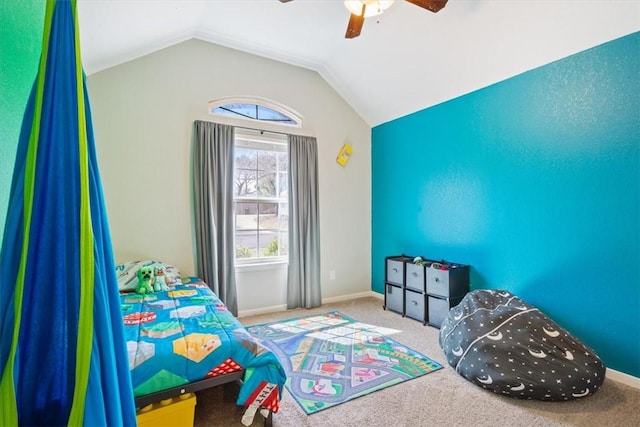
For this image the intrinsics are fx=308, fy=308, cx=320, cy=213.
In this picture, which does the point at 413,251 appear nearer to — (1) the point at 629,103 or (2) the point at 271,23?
(1) the point at 629,103

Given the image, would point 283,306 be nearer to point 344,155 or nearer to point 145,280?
point 145,280

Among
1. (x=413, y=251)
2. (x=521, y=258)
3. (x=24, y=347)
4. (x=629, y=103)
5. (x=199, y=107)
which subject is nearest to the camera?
(x=24, y=347)

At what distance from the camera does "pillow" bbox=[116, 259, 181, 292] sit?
263 cm

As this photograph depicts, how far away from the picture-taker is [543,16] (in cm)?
227

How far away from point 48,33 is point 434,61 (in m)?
3.16

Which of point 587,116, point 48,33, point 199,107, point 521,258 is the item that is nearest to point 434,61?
point 587,116

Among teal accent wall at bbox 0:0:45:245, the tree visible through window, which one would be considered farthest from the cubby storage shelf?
teal accent wall at bbox 0:0:45:245

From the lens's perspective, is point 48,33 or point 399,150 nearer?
point 48,33

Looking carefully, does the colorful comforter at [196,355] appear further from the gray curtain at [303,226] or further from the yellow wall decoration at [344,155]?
the yellow wall decoration at [344,155]

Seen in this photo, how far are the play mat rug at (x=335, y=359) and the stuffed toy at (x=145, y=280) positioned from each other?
1.04 m

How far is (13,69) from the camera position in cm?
76

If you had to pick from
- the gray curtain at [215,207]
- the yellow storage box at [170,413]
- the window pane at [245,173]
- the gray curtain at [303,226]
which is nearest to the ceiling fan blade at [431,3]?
the gray curtain at [303,226]

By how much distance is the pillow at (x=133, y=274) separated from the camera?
263 centimetres

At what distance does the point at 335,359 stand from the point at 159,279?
168 centimetres
